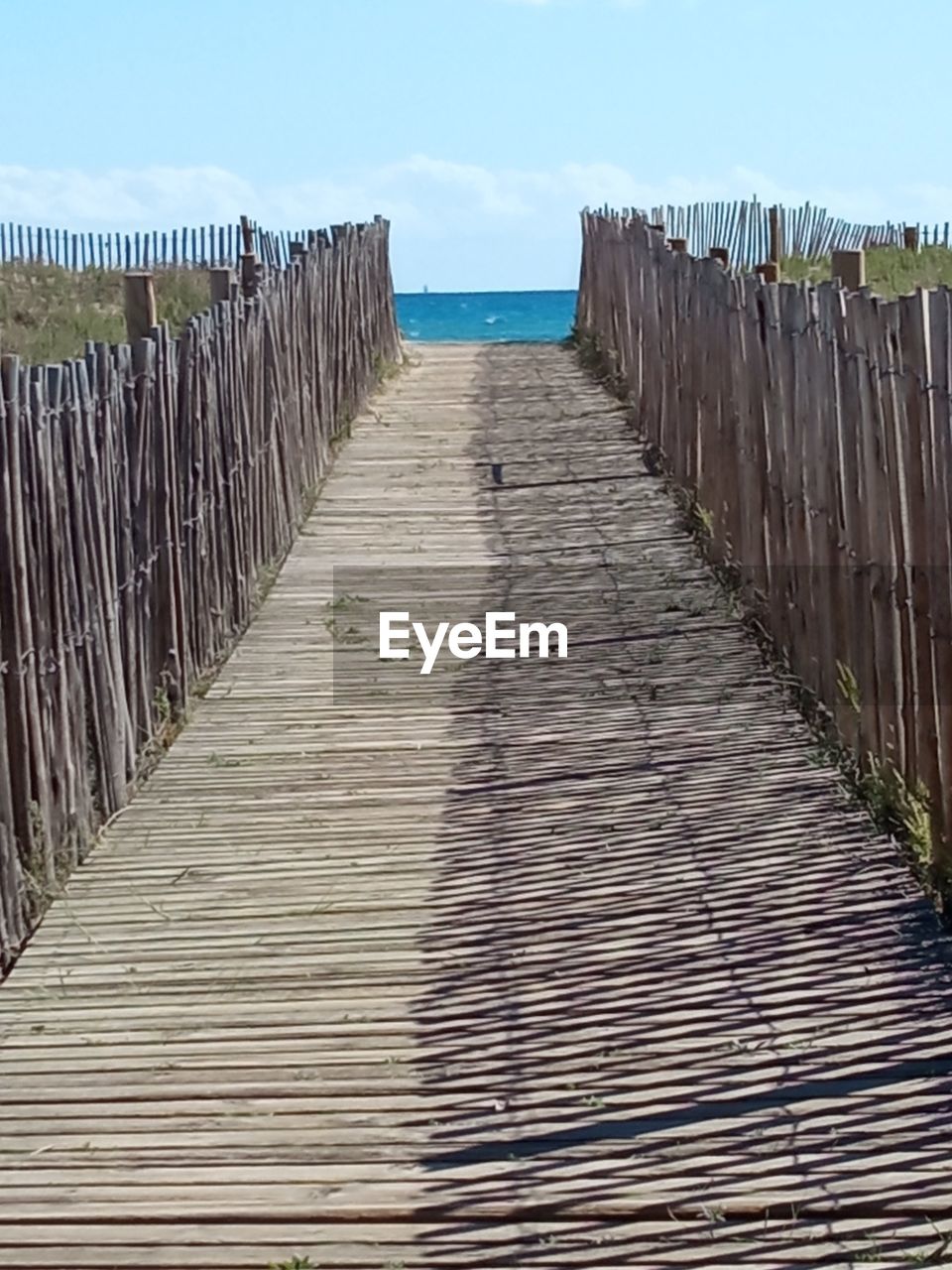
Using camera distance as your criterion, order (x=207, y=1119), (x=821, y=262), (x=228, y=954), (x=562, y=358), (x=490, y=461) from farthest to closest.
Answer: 1. (x=821, y=262)
2. (x=562, y=358)
3. (x=490, y=461)
4. (x=228, y=954)
5. (x=207, y=1119)

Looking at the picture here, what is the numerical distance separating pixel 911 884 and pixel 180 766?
8.97 feet

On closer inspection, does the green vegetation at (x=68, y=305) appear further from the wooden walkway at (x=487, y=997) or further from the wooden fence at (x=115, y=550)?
the wooden walkway at (x=487, y=997)

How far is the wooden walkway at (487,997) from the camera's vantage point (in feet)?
12.7

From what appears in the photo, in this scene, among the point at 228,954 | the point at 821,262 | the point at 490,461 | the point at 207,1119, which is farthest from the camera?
the point at 821,262

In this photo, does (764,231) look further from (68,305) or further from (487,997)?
(487,997)

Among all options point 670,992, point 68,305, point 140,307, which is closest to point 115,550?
point 140,307

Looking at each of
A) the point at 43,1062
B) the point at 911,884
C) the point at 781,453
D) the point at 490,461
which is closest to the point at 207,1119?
the point at 43,1062

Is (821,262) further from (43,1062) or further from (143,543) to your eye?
(43,1062)

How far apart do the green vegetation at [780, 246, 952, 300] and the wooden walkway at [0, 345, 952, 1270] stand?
55.7 ft

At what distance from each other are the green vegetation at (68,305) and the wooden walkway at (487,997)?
53.5 ft

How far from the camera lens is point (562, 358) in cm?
2353

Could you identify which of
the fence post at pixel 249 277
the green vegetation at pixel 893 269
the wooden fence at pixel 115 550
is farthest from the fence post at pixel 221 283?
the green vegetation at pixel 893 269

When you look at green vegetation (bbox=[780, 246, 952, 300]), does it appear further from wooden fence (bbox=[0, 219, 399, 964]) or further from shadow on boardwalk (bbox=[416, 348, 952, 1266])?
shadow on boardwalk (bbox=[416, 348, 952, 1266])

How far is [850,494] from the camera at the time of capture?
6516mm
